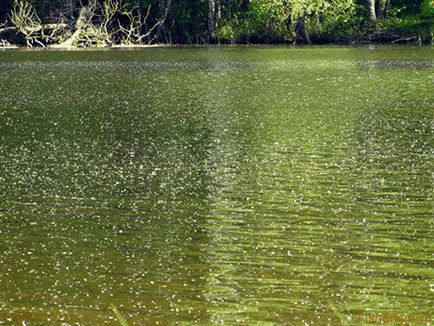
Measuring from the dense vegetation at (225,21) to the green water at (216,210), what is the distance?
151 feet

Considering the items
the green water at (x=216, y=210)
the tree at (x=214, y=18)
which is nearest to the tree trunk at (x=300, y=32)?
the tree at (x=214, y=18)

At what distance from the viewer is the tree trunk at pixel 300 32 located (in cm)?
8344

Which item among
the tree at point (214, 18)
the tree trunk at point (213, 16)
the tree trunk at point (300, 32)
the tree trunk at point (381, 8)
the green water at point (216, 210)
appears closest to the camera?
the green water at point (216, 210)

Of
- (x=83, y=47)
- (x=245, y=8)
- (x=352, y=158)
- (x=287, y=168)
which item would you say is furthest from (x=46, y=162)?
(x=245, y=8)

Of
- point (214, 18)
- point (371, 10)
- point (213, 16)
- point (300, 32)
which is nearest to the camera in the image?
point (371, 10)

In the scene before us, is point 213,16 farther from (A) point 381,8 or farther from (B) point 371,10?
(A) point 381,8

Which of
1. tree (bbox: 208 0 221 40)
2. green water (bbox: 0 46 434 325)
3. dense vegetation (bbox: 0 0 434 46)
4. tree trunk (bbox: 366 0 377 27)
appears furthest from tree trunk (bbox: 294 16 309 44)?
green water (bbox: 0 46 434 325)

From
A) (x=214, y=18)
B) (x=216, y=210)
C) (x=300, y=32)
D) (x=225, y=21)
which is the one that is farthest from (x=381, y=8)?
(x=216, y=210)

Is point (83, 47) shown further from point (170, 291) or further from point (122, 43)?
point (170, 291)

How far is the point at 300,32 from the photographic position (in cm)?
8412

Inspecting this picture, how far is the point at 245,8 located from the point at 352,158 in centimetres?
6819

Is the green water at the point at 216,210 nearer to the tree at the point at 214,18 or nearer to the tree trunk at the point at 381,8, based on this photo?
the tree trunk at the point at 381,8

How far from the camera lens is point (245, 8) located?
87875mm

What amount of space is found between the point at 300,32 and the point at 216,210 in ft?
229
